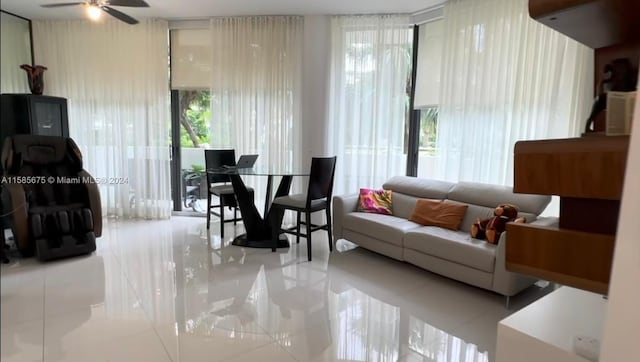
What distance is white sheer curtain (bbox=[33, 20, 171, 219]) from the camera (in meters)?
4.96

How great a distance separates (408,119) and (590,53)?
1.99 meters

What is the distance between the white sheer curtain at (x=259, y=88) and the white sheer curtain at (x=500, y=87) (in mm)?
1836

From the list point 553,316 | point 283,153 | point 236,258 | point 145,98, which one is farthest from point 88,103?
point 553,316

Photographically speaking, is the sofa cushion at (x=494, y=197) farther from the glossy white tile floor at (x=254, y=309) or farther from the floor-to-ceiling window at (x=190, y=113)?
the floor-to-ceiling window at (x=190, y=113)

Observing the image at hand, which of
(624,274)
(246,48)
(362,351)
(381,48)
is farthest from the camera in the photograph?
(246,48)

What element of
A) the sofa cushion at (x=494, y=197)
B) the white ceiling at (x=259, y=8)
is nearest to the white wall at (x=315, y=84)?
the white ceiling at (x=259, y=8)

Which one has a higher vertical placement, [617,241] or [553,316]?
[617,241]

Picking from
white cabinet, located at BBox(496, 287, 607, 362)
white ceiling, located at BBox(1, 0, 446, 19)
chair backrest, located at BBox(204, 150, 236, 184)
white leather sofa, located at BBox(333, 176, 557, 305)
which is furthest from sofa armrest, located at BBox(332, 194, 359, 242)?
white cabinet, located at BBox(496, 287, 607, 362)

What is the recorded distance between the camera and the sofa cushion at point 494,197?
10.4ft

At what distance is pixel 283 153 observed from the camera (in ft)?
16.1

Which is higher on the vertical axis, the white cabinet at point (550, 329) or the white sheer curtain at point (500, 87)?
the white sheer curtain at point (500, 87)

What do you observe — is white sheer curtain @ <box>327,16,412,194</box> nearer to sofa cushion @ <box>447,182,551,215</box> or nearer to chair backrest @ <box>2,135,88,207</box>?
sofa cushion @ <box>447,182,551,215</box>

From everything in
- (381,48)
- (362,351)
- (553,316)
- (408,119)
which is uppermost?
(381,48)

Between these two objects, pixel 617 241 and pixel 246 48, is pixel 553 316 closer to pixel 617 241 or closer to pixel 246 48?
pixel 617 241
